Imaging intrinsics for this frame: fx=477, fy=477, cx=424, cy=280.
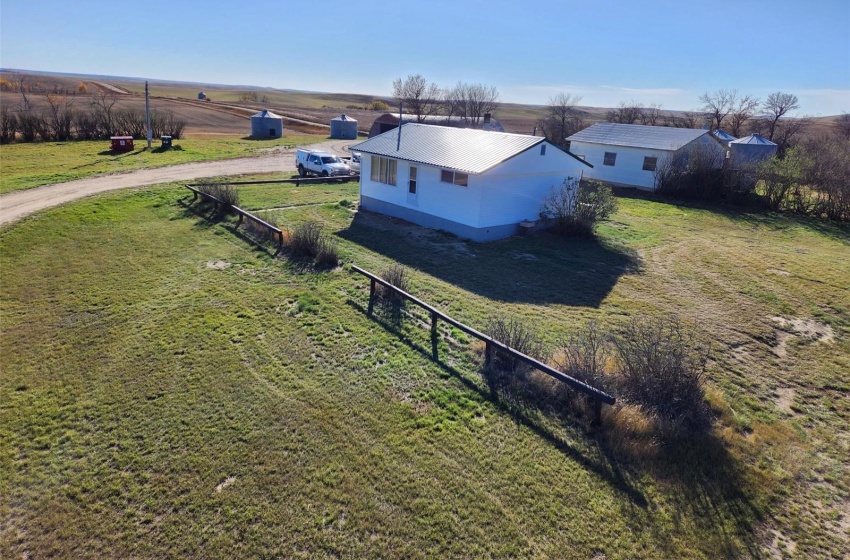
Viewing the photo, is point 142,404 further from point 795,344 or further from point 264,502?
point 795,344

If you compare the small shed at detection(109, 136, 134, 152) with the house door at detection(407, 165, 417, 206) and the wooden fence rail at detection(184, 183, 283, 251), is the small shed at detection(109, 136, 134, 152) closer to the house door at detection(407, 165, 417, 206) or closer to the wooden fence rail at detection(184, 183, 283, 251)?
the wooden fence rail at detection(184, 183, 283, 251)

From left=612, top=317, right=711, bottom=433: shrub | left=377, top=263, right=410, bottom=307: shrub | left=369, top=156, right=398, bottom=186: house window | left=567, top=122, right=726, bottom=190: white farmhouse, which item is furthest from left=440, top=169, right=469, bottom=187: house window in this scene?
left=567, top=122, right=726, bottom=190: white farmhouse

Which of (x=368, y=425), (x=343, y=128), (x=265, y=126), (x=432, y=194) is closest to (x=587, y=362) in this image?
(x=368, y=425)

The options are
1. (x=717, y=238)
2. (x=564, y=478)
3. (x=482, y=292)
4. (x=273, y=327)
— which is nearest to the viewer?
(x=564, y=478)

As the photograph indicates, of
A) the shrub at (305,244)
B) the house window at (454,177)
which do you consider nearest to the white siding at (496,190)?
the house window at (454,177)

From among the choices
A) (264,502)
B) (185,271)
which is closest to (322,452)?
(264,502)

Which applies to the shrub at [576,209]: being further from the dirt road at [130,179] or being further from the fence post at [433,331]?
the dirt road at [130,179]

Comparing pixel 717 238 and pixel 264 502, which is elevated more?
pixel 717 238
